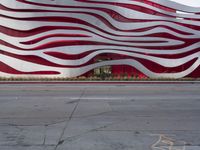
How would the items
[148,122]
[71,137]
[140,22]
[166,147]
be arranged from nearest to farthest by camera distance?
[166,147] < [71,137] < [148,122] < [140,22]

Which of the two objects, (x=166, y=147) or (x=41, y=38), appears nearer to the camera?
(x=166, y=147)

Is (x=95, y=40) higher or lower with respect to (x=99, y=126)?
higher

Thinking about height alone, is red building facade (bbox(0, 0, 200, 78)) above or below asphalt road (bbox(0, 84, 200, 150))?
above

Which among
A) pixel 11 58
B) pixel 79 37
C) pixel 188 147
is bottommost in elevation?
pixel 188 147

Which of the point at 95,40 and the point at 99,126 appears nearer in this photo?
the point at 99,126

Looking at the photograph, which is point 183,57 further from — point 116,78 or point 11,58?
point 11,58

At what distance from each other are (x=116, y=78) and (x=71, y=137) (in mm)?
20281

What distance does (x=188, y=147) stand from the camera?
251 inches

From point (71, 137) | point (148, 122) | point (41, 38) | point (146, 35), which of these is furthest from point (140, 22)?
point (71, 137)

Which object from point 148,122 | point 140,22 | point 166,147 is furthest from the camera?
point 140,22

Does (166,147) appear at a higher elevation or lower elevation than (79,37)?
lower

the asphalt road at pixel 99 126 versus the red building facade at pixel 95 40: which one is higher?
the red building facade at pixel 95 40

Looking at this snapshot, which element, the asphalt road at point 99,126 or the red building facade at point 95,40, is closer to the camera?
the asphalt road at point 99,126

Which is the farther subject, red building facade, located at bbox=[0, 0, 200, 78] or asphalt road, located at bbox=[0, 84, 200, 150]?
red building facade, located at bbox=[0, 0, 200, 78]
